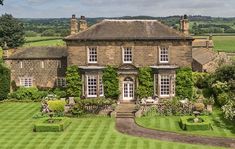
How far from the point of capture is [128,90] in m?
50.3

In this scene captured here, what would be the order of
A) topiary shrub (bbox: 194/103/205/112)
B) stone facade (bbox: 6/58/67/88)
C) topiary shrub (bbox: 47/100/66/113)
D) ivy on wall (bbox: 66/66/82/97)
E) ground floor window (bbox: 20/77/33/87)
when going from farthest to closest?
ground floor window (bbox: 20/77/33/87), stone facade (bbox: 6/58/67/88), ivy on wall (bbox: 66/66/82/97), topiary shrub (bbox: 47/100/66/113), topiary shrub (bbox: 194/103/205/112)

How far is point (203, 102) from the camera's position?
1790 inches

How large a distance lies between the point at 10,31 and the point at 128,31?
5213cm

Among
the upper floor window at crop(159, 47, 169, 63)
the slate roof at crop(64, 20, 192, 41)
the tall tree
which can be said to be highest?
the tall tree

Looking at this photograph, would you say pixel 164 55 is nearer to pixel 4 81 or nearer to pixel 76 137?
pixel 76 137

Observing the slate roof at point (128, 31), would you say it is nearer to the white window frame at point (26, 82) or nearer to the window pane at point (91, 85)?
the window pane at point (91, 85)

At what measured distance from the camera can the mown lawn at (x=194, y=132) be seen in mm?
36188

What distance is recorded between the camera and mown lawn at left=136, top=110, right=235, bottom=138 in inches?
1425

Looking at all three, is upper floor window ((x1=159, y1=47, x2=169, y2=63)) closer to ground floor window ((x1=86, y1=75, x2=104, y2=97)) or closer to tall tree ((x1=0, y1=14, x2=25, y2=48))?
ground floor window ((x1=86, y1=75, x2=104, y2=97))

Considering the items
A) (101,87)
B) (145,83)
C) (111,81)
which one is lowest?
(101,87)

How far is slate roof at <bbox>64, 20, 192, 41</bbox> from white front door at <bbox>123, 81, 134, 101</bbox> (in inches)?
205

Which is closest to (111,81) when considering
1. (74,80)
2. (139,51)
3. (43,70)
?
(74,80)

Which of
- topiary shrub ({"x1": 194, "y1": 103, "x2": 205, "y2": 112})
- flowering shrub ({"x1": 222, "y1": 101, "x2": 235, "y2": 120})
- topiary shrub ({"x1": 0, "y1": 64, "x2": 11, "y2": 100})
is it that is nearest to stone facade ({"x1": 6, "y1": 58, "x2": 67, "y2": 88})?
topiary shrub ({"x1": 0, "y1": 64, "x2": 11, "y2": 100})

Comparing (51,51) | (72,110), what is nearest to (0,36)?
(51,51)
